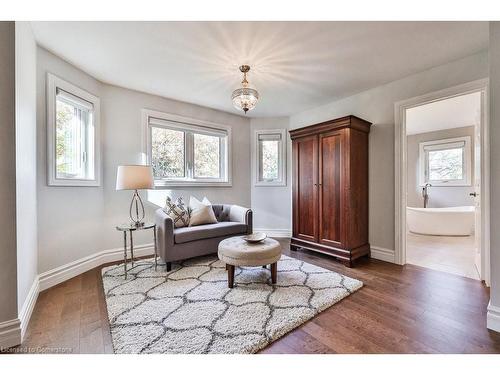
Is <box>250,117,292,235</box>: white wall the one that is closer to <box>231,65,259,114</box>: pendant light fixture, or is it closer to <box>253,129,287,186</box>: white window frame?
<box>253,129,287,186</box>: white window frame

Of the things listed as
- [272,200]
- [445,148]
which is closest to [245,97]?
[272,200]

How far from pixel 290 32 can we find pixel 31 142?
244cm

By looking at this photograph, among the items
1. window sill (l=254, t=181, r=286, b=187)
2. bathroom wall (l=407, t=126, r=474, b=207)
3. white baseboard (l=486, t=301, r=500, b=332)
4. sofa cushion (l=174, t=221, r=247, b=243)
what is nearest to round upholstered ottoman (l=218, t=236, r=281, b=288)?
sofa cushion (l=174, t=221, r=247, b=243)

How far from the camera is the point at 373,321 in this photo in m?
1.66

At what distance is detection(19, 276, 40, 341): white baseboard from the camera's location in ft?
5.12

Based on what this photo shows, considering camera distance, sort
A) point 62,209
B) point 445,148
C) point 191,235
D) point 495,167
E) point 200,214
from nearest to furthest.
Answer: point 495,167, point 62,209, point 191,235, point 200,214, point 445,148

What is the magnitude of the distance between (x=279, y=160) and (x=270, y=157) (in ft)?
0.64

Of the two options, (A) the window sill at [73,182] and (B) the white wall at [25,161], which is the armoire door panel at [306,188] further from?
(B) the white wall at [25,161]

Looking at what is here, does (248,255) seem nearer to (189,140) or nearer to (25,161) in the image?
(25,161)

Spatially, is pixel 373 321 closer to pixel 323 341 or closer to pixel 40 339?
pixel 323 341

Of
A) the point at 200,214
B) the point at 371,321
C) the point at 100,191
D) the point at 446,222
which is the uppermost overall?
the point at 100,191

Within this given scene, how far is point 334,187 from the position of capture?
9.67 ft

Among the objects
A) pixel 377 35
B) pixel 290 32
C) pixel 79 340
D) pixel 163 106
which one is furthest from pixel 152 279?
pixel 377 35

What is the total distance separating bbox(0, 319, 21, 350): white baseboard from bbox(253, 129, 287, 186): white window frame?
358 cm
